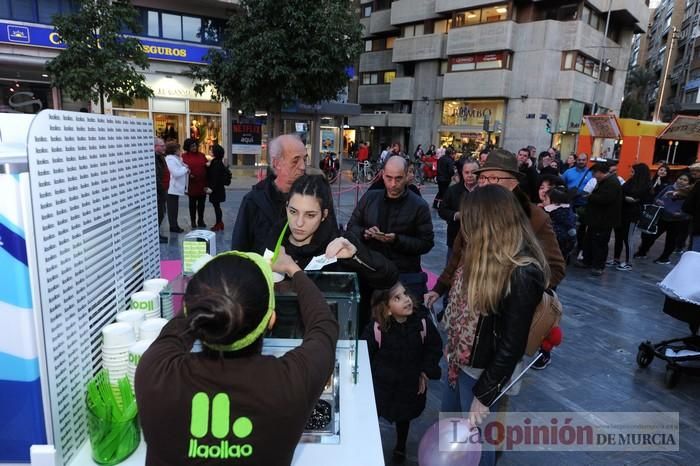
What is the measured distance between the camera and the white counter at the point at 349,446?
1.54m

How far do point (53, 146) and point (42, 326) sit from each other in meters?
0.63

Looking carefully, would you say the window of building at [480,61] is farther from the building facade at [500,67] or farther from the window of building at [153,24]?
the window of building at [153,24]

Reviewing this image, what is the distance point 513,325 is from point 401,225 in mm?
1807

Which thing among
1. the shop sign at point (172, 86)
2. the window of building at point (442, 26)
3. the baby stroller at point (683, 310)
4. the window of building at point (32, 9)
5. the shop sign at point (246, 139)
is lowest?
the baby stroller at point (683, 310)

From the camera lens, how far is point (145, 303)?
1966 millimetres

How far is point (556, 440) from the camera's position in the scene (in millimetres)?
3279

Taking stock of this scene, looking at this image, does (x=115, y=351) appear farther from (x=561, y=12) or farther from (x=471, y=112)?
(x=561, y=12)

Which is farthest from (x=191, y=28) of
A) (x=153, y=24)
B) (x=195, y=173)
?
(x=195, y=173)

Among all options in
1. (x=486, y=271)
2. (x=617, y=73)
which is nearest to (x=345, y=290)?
(x=486, y=271)

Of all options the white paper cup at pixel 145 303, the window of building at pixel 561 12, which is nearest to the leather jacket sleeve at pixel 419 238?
the white paper cup at pixel 145 303

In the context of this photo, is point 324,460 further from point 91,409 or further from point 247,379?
point 91,409

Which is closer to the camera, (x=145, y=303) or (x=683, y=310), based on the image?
(x=145, y=303)

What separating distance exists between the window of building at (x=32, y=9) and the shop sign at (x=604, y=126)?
1857 cm

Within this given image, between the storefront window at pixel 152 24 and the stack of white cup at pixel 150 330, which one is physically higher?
the storefront window at pixel 152 24
